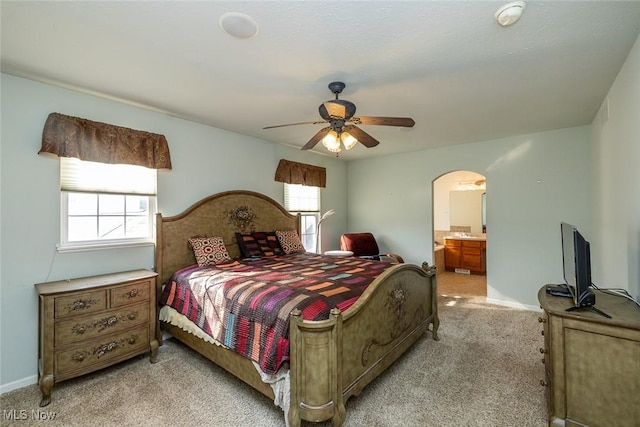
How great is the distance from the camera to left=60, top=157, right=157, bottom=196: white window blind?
2.60 meters

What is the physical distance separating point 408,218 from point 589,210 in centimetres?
240

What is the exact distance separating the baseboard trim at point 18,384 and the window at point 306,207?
3.31 m

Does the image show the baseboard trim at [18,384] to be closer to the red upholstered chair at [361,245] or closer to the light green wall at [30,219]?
the light green wall at [30,219]

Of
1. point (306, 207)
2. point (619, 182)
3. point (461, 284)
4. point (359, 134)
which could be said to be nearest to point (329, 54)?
point (359, 134)

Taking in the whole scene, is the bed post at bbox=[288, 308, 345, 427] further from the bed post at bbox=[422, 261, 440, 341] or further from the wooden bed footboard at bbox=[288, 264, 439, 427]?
the bed post at bbox=[422, 261, 440, 341]

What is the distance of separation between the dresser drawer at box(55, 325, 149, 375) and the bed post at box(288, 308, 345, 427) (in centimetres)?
170

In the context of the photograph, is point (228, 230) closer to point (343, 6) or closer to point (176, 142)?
point (176, 142)

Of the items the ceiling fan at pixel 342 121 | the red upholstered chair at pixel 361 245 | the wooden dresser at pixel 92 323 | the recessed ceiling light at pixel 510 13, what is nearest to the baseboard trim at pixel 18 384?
the wooden dresser at pixel 92 323

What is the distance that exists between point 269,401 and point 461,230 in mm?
6227

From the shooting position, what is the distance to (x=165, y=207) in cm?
321

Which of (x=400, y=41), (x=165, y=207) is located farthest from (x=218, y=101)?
(x=400, y=41)

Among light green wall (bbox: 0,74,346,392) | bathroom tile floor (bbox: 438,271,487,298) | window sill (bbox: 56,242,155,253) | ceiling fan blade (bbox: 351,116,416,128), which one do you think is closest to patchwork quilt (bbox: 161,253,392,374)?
window sill (bbox: 56,242,155,253)

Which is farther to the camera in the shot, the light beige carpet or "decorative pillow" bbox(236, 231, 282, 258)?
"decorative pillow" bbox(236, 231, 282, 258)

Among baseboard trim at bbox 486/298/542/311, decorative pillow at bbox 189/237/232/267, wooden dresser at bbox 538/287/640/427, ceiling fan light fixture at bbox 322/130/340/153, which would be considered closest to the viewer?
wooden dresser at bbox 538/287/640/427
